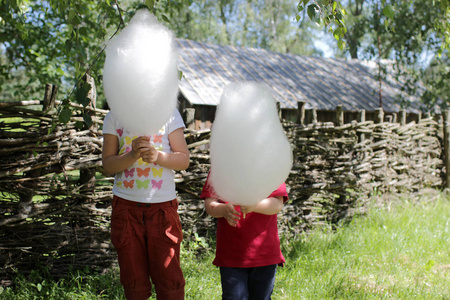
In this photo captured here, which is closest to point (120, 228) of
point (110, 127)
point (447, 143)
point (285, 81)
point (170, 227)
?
point (170, 227)

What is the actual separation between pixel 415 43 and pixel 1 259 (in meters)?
7.67

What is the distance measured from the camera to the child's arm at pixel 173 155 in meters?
1.93

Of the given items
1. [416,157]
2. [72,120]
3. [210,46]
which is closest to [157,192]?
[72,120]

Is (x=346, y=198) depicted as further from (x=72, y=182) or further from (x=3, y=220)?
(x=3, y=220)

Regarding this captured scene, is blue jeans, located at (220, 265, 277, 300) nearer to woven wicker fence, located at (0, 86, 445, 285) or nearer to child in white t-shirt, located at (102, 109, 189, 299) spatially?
child in white t-shirt, located at (102, 109, 189, 299)

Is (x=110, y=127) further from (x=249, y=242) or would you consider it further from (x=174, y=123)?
(x=249, y=242)

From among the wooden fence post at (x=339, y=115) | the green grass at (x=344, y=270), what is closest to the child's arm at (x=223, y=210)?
the green grass at (x=344, y=270)

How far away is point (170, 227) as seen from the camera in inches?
82.4

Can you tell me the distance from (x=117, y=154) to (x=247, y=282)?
3.14 ft

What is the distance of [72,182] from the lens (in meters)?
3.27

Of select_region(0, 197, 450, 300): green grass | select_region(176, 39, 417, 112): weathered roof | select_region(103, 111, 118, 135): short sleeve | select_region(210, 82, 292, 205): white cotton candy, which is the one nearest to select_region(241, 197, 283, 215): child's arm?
select_region(210, 82, 292, 205): white cotton candy

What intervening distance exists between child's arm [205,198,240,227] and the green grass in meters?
1.15

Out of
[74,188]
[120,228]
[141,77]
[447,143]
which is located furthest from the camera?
[447,143]

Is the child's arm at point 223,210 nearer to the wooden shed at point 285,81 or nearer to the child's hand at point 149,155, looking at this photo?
the child's hand at point 149,155
